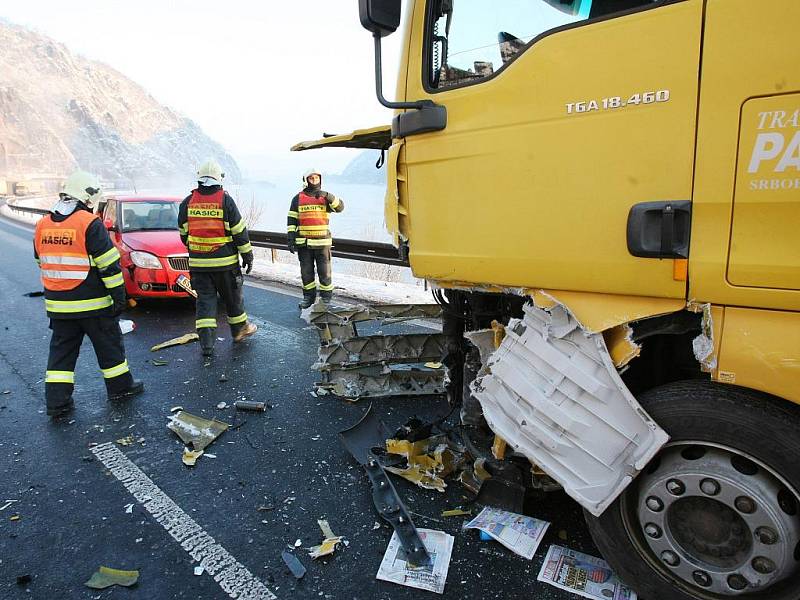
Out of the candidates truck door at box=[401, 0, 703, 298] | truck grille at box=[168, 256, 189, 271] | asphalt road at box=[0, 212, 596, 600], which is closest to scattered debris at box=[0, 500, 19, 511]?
asphalt road at box=[0, 212, 596, 600]

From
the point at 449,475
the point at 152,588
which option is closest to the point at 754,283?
the point at 449,475

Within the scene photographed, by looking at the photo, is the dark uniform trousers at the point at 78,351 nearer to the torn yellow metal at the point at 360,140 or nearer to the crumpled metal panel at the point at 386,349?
the crumpled metal panel at the point at 386,349

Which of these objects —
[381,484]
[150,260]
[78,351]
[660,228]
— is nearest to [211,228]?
[78,351]

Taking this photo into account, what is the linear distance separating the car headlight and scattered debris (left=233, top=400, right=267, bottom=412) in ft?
Result: 11.7

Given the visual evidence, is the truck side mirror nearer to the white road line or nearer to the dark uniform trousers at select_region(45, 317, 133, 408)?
the white road line

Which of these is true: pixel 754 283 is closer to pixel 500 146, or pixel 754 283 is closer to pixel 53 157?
pixel 500 146

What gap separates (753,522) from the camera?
171 centimetres

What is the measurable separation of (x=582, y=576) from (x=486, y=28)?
2.36 m

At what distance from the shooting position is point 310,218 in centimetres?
710

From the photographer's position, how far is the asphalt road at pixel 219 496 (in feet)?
7.55

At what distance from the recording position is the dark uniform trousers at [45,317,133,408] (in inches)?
159

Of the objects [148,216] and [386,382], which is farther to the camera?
[148,216]

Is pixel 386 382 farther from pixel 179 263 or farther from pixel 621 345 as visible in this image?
pixel 179 263

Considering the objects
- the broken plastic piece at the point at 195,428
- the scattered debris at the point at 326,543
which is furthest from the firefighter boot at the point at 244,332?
the scattered debris at the point at 326,543
